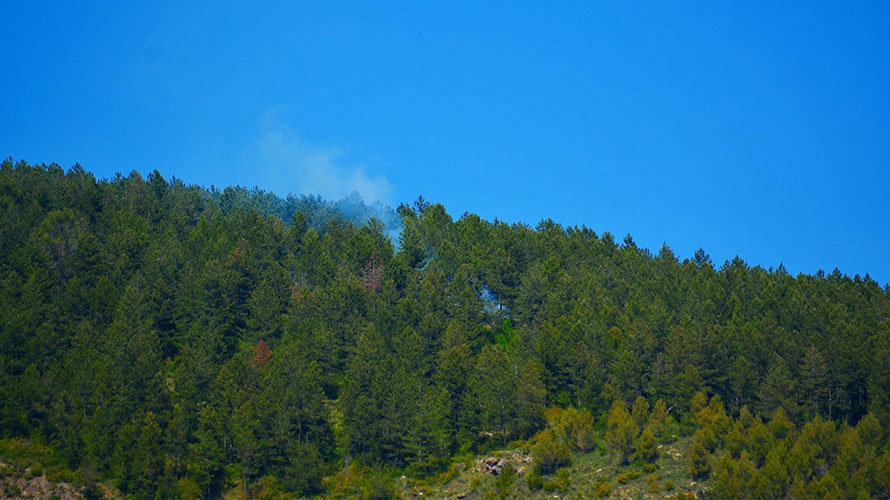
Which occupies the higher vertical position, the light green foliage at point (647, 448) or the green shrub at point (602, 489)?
the light green foliage at point (647, 448)

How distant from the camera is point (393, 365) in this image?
76.6 meters

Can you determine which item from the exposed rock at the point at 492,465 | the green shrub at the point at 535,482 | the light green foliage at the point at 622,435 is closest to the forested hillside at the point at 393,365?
the light green foliage at the point at 622,435

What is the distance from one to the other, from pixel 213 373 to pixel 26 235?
119 feet

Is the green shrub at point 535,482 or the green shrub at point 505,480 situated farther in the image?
the green shrub at point 505,480

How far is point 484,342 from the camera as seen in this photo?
90938mm

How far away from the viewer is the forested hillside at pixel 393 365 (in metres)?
66.4

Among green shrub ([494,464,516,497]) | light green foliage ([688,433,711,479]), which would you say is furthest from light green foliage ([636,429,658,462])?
green shrub ([494,464,516,497])

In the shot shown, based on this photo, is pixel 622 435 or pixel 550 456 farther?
pixel 550 456

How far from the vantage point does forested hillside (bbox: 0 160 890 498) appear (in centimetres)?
6644

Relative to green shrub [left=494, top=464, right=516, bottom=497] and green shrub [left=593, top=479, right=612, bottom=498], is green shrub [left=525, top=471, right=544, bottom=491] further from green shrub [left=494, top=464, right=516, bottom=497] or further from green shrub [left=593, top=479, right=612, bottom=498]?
green shrub [left=593, top=479, right=612, bottom=498]

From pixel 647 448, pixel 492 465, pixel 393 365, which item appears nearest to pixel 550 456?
pixel 492 465

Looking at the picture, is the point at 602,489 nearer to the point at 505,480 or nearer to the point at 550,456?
the point at 550,456

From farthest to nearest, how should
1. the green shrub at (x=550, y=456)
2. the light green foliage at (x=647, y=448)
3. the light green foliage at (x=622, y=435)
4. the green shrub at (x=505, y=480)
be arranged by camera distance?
the green shrub at (x=550, y=456) → the green shrub at (x=505, y=480) → the light green foliage at (x=622, y=435) → the light green foliage at (x=647, y=448)

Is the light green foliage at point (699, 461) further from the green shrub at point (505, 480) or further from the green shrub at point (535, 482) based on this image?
the green shrub at point (505, 480)
